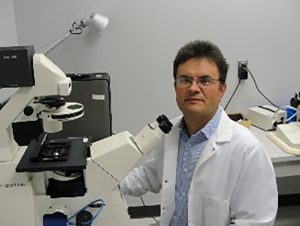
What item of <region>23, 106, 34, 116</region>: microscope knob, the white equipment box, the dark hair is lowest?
the white equipment box

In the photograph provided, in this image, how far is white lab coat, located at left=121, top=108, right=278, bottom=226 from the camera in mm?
1439

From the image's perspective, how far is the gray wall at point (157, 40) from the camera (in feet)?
8.93

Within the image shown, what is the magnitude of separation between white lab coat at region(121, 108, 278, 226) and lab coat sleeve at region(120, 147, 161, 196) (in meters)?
0.16

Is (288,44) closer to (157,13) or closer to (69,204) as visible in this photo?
(157,13)

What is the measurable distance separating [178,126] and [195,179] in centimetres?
25

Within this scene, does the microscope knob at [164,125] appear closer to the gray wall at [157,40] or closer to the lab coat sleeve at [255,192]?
the lab coat sleeve at [255,192]

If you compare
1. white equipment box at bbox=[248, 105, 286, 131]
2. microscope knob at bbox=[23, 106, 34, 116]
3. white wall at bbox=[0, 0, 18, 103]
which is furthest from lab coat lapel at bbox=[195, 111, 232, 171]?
white wall at bbox=[0, 0, 18, 103]

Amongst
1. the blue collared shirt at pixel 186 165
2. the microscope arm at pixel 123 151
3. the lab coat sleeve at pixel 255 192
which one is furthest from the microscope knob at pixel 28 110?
the lab coat sleeve at pixel 255 192

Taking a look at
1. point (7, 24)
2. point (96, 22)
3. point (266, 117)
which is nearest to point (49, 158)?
point (96, 22)

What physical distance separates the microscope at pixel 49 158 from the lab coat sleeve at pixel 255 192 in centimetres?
35

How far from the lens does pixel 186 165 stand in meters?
1.58

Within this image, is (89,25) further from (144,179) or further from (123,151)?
(123,151)

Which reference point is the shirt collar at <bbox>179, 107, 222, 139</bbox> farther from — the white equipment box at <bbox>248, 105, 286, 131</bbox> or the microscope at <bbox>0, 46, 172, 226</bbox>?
the white equipment box at <bbox>248, 105, 286, 131</bbox>

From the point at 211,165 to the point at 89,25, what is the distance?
57.7 inches
